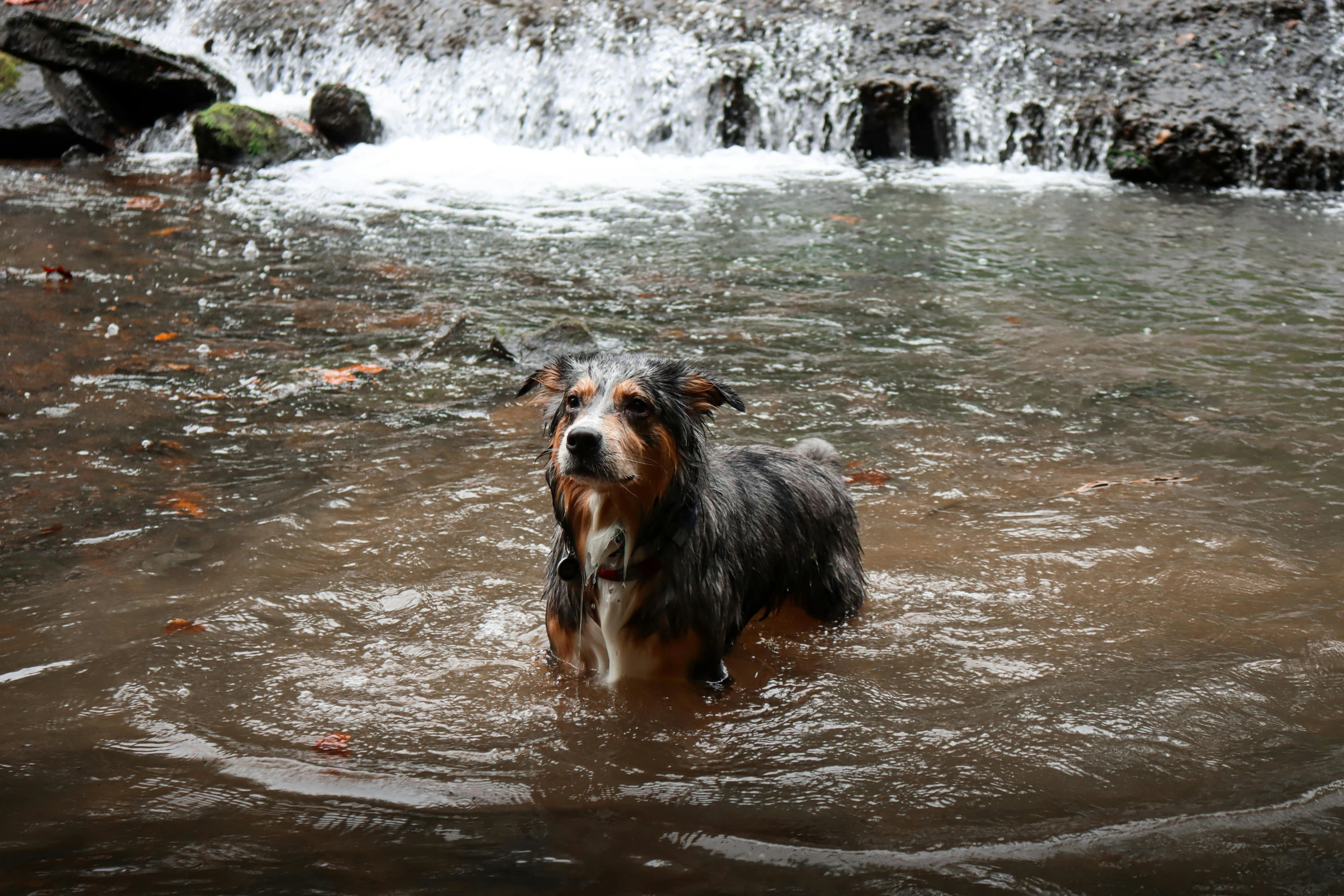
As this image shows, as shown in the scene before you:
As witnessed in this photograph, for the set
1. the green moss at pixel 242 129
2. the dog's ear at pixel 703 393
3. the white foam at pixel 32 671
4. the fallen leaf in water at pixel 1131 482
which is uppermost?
the green moss at pixel 242 129

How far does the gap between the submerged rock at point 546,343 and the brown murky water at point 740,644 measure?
0.77ft

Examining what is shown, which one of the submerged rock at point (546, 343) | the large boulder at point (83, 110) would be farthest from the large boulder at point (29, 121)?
the submerged rock at point (546, 343)

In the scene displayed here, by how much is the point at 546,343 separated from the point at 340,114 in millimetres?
10307

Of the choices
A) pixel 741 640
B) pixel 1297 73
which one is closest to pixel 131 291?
pixel 741 640

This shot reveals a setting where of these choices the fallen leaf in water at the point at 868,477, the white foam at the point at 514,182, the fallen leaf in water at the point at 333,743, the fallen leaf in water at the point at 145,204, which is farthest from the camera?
the white foam at the point at 514,182

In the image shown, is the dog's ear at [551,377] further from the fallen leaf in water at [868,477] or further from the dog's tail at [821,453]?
the fallen leaf in water at [868,477]

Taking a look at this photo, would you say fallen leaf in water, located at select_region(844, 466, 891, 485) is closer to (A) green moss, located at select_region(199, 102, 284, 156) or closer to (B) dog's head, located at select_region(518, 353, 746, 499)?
(B) dog's head, located at select_region(518, 353, 746, 499)

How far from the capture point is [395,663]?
4.19 metres

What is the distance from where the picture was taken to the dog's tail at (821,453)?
5.16 m

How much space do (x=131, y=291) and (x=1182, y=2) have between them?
1595cm

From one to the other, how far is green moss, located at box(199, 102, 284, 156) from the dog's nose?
13.3 meters

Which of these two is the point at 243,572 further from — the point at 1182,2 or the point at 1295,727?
the point at 1182,2

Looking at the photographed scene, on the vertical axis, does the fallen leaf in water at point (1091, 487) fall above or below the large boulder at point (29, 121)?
below

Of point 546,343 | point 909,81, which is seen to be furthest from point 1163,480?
point 909,81
